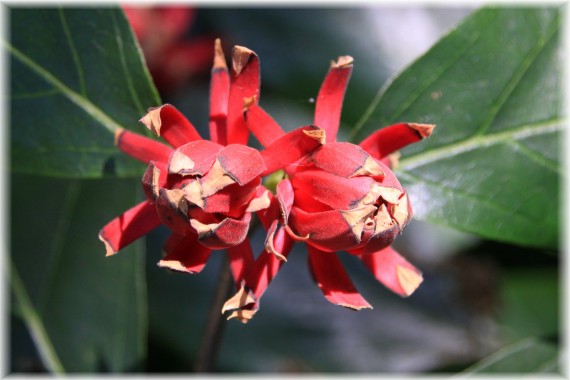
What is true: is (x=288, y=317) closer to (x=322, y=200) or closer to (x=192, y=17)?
(x=192, y=17)

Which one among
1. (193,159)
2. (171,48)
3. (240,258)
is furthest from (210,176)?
(171,48)

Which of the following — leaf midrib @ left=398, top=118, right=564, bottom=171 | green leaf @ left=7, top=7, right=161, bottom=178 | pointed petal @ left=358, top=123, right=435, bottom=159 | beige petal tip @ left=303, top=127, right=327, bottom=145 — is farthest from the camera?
leaf midrib @ left=398, top=118, right=564, bottom=171

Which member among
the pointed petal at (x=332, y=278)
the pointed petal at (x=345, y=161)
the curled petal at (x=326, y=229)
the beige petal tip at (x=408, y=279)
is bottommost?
the beige petal tip at (x=408, y=279)

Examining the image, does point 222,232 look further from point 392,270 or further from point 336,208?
point 392,270

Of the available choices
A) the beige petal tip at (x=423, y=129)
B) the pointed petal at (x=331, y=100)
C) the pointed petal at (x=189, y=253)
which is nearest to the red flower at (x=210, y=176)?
the pointed petal at (x=189, y=253)

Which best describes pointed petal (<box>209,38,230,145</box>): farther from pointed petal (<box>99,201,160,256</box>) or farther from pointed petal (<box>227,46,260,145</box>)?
pointed petal (<box>99,201,160,256</box>)

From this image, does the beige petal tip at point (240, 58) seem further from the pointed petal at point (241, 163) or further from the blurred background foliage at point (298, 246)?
the blurred background foliage at point (298, 246)

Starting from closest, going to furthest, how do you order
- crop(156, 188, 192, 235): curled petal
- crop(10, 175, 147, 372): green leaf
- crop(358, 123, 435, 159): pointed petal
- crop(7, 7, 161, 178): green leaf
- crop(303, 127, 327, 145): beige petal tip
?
crop(156, 188, 192, 235): curled petal → crop(303, 127, 327, 145): beige petal tip → crop(358, 123, 435, 159): pointed petal → crop(7, 7, 161, 178): green leaf → crop(10, 175, 147, 372): green leaf

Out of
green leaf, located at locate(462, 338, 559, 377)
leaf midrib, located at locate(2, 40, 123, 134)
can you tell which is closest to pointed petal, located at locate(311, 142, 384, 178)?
leaf midrib, located at locate(2, 40, 123, 134)
